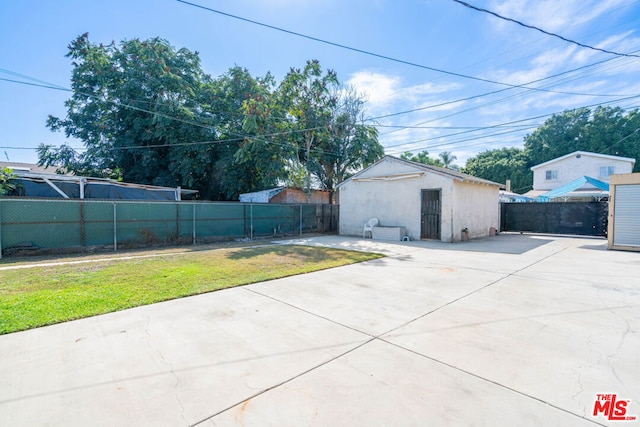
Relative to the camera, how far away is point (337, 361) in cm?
262

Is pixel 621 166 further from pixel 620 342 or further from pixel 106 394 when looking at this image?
pixel 106 394

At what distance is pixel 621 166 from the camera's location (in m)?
23.5

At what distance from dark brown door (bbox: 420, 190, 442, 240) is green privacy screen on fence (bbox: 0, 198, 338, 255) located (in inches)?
249

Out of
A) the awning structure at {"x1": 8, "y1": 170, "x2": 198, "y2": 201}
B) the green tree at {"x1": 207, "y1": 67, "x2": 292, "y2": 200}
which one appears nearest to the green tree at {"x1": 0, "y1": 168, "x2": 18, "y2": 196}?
the awning structure at {"x1": 8, "y1": 170, "x2": 198, "y2": 201}

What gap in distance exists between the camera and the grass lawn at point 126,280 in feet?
12.5

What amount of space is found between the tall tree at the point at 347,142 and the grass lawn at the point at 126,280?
36.7 feet

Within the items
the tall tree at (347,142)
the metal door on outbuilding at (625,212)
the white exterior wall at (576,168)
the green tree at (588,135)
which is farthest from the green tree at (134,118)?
the green tree at (588,135)

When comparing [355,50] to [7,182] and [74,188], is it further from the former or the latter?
[7,182]

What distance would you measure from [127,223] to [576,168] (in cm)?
3392

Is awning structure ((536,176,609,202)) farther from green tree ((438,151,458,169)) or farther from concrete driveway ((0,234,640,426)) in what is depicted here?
green tree ((438,151,458,169))

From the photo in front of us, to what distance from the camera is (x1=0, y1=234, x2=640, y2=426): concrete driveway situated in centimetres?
194

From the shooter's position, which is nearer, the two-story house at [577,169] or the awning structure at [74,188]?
the awning structure at [74,188]

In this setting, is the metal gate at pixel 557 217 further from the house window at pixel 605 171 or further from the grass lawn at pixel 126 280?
the house window at pixel 605 171

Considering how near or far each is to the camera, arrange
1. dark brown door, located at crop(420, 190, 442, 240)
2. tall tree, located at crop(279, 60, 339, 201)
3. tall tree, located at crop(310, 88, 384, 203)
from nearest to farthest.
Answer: dark brown door, located at crop(420, 190, 442, 240)
tall tree, located at crop(279, 60, 339, 201)
tall tree, located at crop(310, 88, 384, 203)
